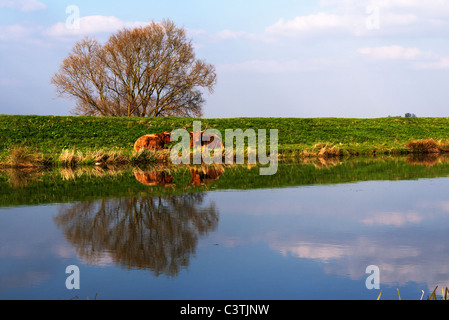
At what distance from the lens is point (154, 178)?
590 inches

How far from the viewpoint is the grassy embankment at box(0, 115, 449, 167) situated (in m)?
Result: 21.6

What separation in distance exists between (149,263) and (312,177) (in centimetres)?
1032

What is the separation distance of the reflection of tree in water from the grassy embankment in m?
11.6

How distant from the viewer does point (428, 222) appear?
298 inches

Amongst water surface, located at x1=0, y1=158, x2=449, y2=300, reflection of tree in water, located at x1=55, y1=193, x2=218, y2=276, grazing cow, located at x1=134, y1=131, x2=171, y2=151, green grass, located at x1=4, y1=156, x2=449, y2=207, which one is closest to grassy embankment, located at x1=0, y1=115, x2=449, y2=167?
grazing cow, located at x1=134, y1=131, x2=171, y2=151

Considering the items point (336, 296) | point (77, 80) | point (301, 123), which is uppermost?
point (77, 80)

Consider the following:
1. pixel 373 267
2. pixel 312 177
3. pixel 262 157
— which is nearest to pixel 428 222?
pixel 373 267

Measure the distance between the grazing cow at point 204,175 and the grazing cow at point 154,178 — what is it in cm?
73

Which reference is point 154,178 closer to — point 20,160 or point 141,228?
point 141,228

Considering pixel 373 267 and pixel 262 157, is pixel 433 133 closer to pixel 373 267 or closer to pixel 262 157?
pixel 262 157

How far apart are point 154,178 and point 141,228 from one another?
A: 784 cm

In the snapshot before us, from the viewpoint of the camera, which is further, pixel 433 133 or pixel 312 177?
pixel 433 133

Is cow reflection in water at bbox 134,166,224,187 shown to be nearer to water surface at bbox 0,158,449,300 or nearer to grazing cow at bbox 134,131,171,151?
water surface at bbox 0,158,449,300

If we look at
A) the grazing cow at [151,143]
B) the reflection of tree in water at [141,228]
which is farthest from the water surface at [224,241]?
the grazing cow at [151,143]
